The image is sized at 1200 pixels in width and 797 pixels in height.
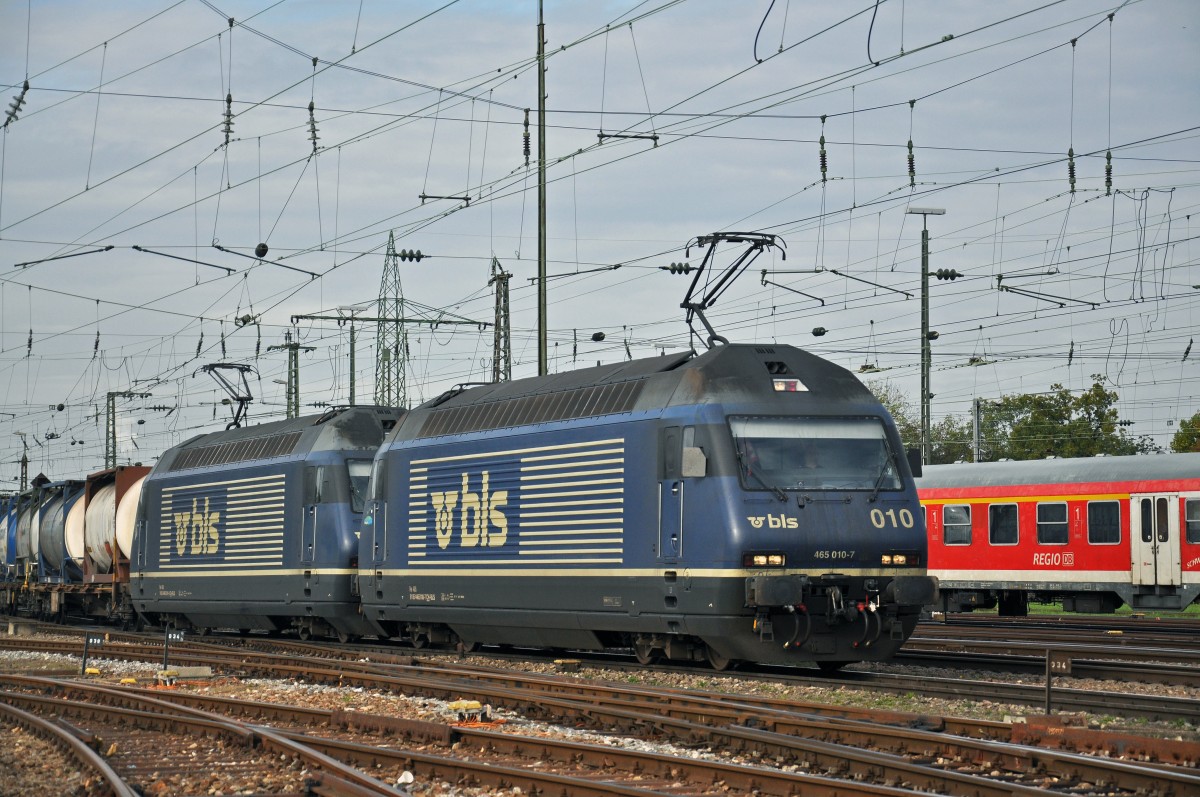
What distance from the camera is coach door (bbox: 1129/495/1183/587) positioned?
101 feet

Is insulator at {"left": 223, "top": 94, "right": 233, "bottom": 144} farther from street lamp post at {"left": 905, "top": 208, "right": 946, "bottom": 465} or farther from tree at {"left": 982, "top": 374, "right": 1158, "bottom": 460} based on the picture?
tree at {"left": 982, "top": 374, "right": 1158, "bottom": 460}

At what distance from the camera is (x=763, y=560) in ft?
56.3

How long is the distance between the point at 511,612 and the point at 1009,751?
10918 mm

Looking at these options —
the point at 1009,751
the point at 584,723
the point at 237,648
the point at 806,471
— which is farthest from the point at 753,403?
the point at 237,648

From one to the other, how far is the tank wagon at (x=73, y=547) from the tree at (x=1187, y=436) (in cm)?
4919

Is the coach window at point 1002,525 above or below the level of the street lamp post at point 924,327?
below

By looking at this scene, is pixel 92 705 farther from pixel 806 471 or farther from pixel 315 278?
pixel 315 278

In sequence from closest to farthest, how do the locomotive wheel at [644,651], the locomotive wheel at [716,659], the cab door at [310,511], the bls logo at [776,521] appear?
1. the bls logo at [776,521]
2. the locomotive wheel at [716,659]
3. the locomotive wheel at [644,651]
4. the cab door at [310,511]

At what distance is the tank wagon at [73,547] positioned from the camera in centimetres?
3494

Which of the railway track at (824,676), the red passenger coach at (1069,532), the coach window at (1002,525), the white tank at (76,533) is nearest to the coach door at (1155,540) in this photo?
the red passenger coach at (1069,532)

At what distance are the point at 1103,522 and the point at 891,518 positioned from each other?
16.2 meters

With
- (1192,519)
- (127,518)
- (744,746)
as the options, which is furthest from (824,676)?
(127,518)

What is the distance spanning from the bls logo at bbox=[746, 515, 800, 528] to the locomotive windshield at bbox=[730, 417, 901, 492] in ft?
1.20

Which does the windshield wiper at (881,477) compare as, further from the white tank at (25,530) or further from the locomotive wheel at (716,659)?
the white tank at (25,530)
